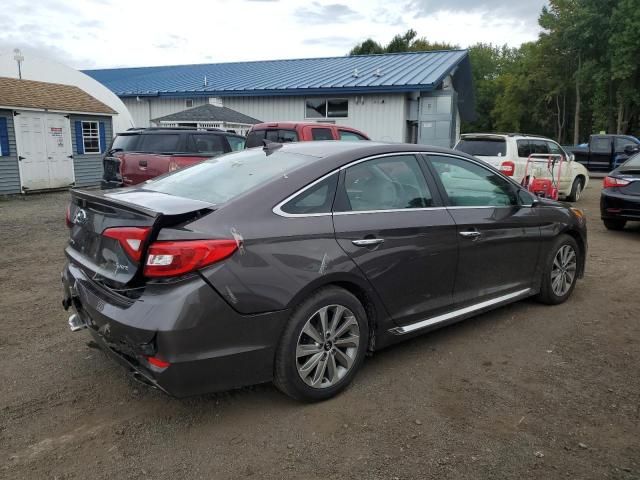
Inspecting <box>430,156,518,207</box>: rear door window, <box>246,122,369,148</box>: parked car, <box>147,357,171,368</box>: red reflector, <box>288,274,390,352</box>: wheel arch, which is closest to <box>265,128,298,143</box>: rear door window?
<box>246,122,369,148</box>: parked car

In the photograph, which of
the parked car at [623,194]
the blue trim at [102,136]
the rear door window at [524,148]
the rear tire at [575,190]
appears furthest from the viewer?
the blue trim at [102,136]

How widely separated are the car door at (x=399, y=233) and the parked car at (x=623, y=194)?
610cm

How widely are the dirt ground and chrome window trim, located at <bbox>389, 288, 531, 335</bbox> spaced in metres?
0.27

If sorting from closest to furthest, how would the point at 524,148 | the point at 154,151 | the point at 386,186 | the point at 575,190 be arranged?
the point at 386,186, the point at 154,151, the point at 524,148, the point at 575,190

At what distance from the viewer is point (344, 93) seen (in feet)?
66.3

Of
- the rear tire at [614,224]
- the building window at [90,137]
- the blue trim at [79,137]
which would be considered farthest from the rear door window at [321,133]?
the building window at [90,137]

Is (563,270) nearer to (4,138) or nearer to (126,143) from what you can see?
(126,143)

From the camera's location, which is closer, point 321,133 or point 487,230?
point 487,230

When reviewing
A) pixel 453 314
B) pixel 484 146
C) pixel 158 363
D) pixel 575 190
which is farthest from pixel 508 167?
pixel 158 363

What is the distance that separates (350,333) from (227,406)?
882 millimetres

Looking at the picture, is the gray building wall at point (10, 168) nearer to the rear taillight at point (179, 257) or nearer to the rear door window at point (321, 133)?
the rear door window at point (321, 133)

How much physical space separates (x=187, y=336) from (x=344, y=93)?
18631mm

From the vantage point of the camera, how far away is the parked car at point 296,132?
30.9ft

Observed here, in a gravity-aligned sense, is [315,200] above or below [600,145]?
below
